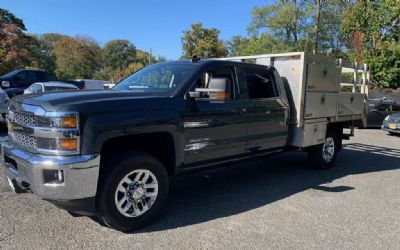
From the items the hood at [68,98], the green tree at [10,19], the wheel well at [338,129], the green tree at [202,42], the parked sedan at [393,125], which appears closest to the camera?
the hood at [68,98]

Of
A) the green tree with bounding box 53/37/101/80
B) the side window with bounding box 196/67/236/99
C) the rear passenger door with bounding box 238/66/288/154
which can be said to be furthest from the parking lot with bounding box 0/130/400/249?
the green tree with bounding box 53/37/101/80

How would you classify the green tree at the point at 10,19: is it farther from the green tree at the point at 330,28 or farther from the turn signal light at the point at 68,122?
the turn signal light at the point at 68,122

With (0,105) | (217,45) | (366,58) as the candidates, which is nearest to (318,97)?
(0,105)

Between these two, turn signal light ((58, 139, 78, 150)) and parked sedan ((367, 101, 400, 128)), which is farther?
parked sedan ((367, 101, 400, 128))

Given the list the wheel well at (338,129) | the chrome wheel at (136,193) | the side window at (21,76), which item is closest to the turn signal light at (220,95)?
the chrome wheel at (136,193)

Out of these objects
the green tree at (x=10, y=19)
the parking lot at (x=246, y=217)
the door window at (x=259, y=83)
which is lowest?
the parking lot at (x=246, y=217)

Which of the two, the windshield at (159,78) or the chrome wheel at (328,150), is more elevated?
the windshield at (159,78)

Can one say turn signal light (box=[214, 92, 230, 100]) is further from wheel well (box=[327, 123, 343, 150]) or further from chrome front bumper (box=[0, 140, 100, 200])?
wheel well (box=[327, 123, 343, 150])

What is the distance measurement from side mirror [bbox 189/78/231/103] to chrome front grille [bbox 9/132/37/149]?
1.86m

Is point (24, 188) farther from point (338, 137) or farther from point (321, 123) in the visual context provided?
point (338, 137)

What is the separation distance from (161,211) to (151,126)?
1.11 m

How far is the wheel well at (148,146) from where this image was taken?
435 centimetres

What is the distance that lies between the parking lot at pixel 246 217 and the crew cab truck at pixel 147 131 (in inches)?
14.0

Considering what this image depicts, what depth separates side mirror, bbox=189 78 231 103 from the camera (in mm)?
4758
